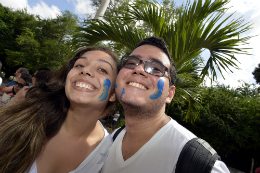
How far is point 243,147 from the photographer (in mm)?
7012

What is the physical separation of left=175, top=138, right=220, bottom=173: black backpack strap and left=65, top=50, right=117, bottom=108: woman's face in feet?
3.33

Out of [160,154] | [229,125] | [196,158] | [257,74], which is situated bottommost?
[229,125]

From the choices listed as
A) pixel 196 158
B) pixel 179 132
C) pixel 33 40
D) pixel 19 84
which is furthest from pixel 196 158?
pixel 33 40

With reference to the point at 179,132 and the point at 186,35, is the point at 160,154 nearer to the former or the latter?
the point at 179,132

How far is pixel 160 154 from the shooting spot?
125cm

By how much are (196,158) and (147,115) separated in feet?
1.92

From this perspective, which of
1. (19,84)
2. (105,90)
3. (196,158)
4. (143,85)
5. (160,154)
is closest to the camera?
(196,158)

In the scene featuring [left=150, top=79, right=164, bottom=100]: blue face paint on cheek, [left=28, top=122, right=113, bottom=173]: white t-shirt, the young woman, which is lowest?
[left=28, top=122, right=113, bottom=173]: white t-shirt

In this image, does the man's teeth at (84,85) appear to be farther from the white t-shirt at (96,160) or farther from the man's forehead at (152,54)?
the white t-shirt at (96,160)

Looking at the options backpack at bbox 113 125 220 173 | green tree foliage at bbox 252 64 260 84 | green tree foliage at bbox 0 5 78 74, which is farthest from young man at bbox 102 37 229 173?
green tree foliage at bbox 252 64 260 84

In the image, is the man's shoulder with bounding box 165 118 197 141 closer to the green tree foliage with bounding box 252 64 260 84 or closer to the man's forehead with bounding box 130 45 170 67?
the man's forehead with bounding box 130 45 170 67

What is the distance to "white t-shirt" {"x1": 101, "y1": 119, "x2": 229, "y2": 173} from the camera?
1.17m

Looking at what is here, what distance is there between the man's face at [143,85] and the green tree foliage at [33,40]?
15.2 meters

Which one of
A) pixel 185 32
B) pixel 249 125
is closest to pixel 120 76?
pixel 185 32
